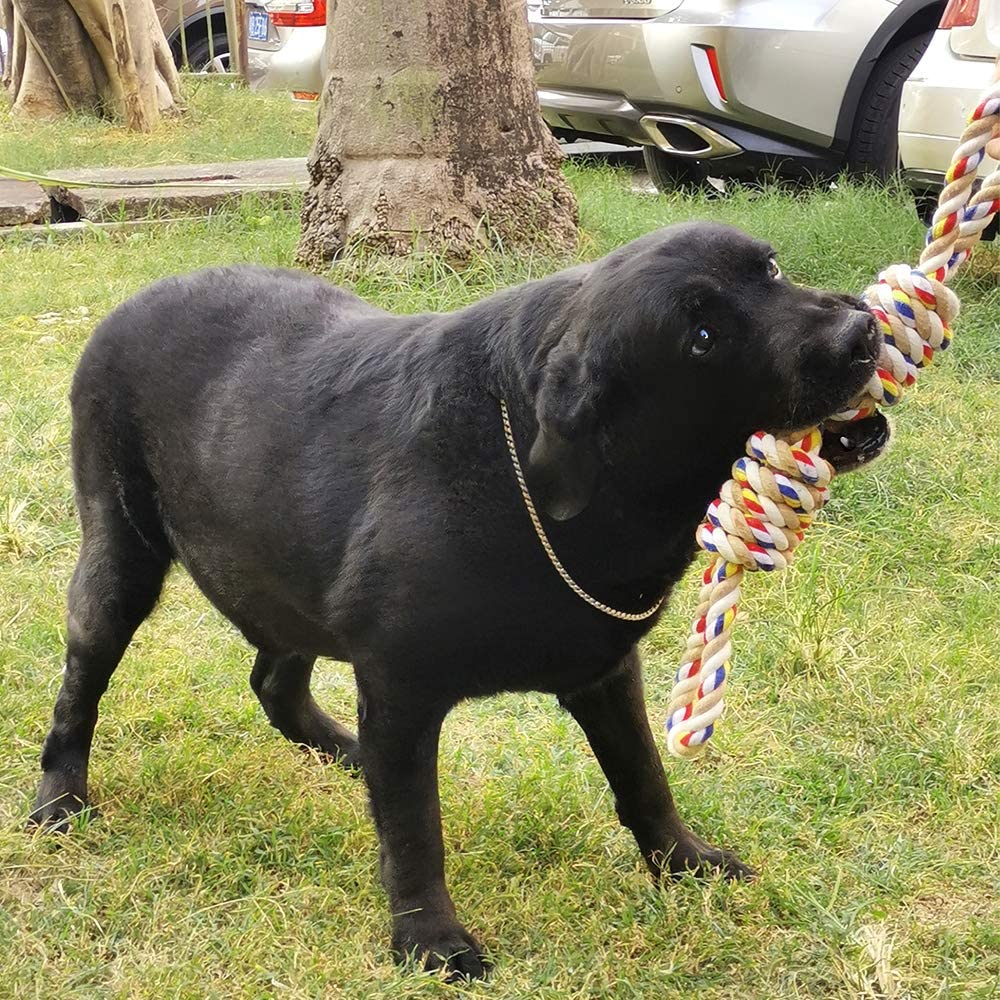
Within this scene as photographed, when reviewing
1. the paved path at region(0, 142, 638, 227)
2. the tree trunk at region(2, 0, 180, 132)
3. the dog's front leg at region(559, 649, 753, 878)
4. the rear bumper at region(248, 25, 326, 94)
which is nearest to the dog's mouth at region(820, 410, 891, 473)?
the dog's front leg at region(559, 649, 753, 878)

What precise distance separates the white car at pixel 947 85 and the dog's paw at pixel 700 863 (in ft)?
13.1

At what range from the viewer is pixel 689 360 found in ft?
7.68

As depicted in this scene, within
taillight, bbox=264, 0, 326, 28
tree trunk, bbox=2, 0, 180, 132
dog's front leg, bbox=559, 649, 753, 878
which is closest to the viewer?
dog's front leg, bbox=559, 649, 753, 878

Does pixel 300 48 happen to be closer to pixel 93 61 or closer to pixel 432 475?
pixel 93 61

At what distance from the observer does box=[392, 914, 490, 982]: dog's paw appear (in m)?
2.70

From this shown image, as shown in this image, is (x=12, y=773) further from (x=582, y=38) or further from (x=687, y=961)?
(x=582, y=38)

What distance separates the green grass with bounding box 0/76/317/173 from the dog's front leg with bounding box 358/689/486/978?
28.2 ft

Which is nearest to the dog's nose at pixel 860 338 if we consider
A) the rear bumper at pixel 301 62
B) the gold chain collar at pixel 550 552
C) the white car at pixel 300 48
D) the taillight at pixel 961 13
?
the gold chain collar at pixel 550 552

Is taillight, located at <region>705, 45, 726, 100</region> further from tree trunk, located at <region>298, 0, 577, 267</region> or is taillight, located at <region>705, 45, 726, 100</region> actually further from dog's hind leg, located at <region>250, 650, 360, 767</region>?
dog's hind leg, located at <region>250, 650, 360, 767</region>

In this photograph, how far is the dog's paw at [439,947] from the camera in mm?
2699

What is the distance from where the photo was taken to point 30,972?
2.71m

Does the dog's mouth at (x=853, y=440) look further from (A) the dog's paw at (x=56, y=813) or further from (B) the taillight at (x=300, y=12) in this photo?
(B) the taillight at (x=300, y=12)

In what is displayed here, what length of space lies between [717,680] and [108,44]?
11.9m

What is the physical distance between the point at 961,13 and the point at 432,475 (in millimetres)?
4749
